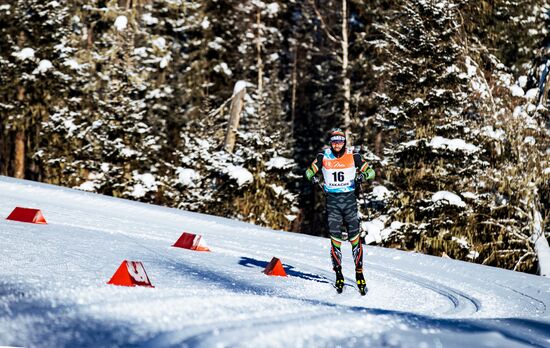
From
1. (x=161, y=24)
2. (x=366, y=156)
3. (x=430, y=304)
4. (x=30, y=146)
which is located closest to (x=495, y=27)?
(x=366, y=156)

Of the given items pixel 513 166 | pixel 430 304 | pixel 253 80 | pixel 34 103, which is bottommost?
pixel 430 304

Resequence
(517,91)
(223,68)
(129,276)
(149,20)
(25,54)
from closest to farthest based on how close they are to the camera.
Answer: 1. (129,276)
2. (517,91)
3. (25,54)
4. (223,68)
5. (149,20)

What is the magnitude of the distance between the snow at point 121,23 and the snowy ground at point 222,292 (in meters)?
20.1

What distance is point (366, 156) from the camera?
22.7m

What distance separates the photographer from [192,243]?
39.0ft

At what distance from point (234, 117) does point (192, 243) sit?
1735 centimetres

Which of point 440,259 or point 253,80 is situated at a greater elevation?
point 253,80

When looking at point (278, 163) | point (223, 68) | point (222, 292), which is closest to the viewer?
point (222, 292)

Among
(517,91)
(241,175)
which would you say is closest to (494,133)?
(517,91)

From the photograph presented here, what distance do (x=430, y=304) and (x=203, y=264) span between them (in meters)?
3.40

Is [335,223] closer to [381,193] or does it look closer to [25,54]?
[381,193]

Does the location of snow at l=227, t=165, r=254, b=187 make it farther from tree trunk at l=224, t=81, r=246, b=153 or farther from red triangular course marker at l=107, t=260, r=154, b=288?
red triangular course marker at l=107, t=260, r=154, b=288

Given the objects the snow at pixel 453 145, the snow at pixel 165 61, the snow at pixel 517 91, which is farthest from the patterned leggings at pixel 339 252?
the snow at pixel 165 61

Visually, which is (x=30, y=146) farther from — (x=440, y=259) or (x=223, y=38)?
(x=440, y=259)
